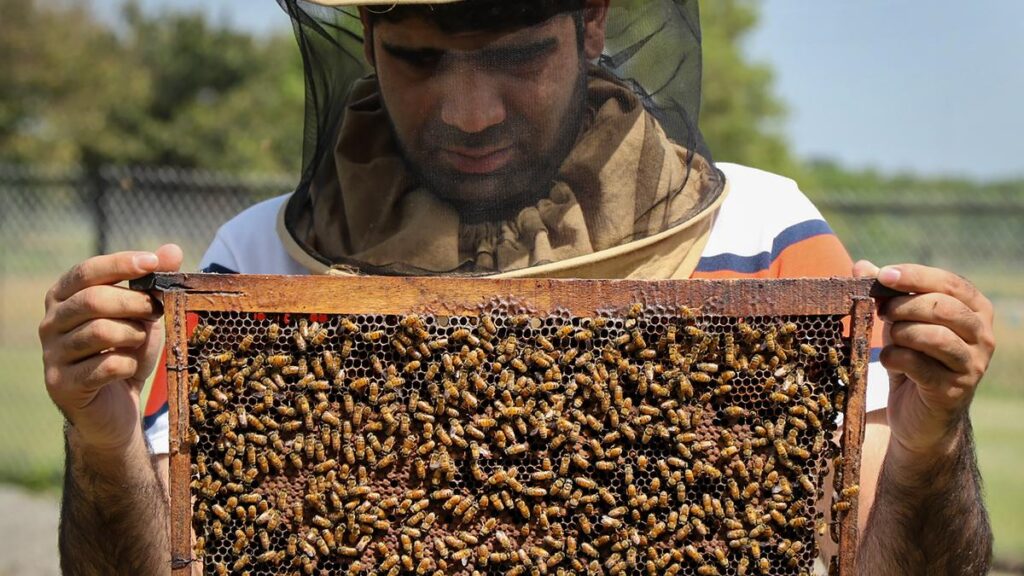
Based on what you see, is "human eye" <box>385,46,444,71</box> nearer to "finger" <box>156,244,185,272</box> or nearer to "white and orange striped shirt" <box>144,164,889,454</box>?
"white and orange striped shirt" <box>144,164,889,454</box>

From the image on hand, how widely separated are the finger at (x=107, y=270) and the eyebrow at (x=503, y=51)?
1.05 metres

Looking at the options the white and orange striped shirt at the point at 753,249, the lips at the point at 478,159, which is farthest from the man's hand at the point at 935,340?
the lips at the point at 478,159

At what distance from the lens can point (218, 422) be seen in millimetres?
2656

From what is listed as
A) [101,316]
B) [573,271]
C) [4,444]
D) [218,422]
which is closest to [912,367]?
[573,271]

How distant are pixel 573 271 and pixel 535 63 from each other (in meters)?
0.67

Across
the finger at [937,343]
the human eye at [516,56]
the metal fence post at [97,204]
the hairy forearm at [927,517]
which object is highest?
the metal fence post at [97,204]

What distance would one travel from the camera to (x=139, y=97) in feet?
119

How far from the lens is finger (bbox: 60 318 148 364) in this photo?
2.69 meters

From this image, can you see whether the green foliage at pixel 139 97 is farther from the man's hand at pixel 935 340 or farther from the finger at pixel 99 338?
the man's hand at pixel 935 340

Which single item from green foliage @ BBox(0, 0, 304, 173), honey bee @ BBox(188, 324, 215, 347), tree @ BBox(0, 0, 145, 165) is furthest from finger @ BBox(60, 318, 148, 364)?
tree @ BBox(0, 0, 145, 165)

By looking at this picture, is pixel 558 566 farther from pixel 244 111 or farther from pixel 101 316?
pixel 244 111

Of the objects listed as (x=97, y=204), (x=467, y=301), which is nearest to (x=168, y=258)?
(x=467, y=301)

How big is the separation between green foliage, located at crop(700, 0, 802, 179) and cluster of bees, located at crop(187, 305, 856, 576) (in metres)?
31.3

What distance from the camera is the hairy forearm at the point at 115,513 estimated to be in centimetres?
310
